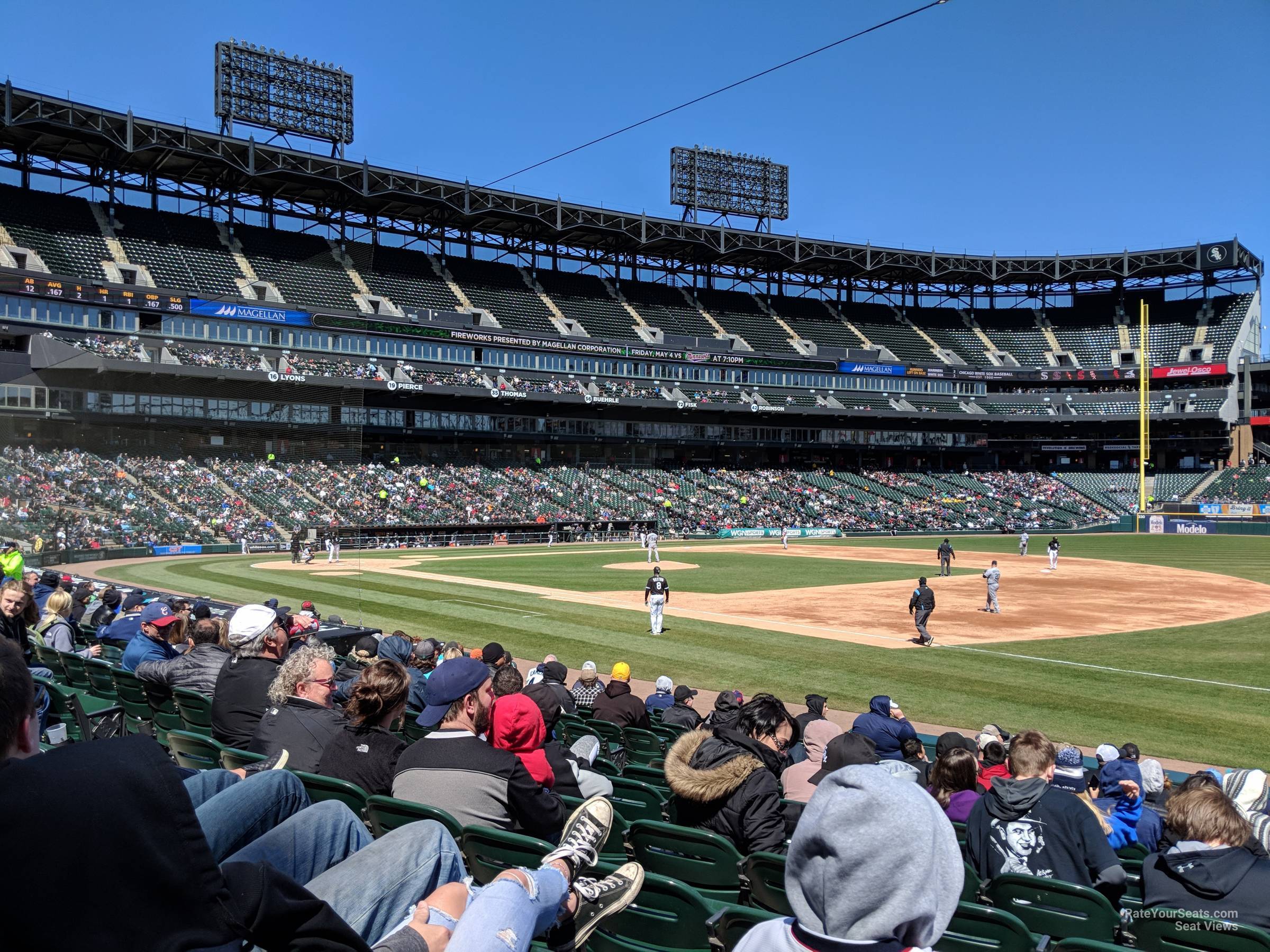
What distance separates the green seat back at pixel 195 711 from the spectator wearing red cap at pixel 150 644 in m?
1.90

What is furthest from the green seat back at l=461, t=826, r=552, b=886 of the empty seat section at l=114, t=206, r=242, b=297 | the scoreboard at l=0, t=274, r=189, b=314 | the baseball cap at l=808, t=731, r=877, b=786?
the empty seat section at l=114, t=206, r=242, b=297

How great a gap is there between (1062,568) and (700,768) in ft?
137

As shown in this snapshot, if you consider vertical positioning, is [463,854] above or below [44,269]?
below

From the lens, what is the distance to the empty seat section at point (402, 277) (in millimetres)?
69000

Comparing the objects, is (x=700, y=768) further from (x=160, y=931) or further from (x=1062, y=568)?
(x=1062, y=568)

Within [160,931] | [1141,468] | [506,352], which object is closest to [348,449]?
[160,931]

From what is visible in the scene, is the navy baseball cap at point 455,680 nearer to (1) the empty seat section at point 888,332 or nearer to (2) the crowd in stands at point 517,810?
(2) the crowd in stands at point 517,810

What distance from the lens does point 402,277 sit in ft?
235

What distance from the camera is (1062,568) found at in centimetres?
4241

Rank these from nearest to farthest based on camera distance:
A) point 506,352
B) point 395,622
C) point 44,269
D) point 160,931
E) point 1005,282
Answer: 1. point 160,931
2. point 395,622
3. point 44,269
4. point 506,352
5. point 1005,282

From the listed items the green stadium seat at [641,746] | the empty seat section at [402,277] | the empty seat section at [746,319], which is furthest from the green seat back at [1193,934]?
the empty seat section at [746,319]

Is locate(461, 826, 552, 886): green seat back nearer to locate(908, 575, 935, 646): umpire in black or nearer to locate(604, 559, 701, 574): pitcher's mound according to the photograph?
locate(908, 575, 935, 646): umpire in black

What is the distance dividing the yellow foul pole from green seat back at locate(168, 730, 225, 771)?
3035 inches

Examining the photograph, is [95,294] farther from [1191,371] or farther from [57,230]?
[1191,371]
